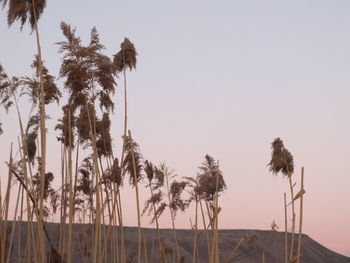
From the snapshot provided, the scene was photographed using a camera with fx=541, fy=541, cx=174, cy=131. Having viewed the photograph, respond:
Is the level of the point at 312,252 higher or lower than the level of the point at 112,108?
lower

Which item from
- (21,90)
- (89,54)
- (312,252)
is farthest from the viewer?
(312,252)

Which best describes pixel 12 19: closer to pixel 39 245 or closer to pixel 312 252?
pixel 39 245

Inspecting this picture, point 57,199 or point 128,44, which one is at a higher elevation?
point 128,44

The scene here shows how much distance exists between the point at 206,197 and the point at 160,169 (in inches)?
23.9

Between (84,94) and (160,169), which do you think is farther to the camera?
(160,169)

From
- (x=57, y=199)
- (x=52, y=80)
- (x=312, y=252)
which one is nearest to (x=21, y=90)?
(x=52, y=80)

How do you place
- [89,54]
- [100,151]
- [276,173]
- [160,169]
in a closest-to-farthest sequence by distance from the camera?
[89,54] < [100,151] < [160,169] < [276,173]

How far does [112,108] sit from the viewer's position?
12.1ft

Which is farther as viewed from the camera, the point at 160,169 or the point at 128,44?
the point at 160,169

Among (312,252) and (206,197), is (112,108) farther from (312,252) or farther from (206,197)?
(312,252)

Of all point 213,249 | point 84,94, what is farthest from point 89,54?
point 213,249

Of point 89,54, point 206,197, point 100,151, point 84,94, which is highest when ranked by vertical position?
point 89,54

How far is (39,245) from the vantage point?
2740mm

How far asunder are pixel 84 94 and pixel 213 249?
1313mm
